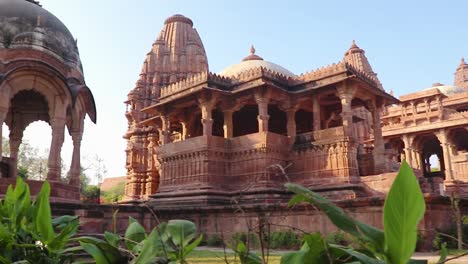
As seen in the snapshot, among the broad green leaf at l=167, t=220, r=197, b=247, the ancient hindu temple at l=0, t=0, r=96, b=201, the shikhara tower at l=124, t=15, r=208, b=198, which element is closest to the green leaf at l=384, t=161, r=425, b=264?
the broad green leaf at l=167, t=220, r=197, b=247

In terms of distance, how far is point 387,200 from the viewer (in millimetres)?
894

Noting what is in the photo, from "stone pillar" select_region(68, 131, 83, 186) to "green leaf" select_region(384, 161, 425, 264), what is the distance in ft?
43.7

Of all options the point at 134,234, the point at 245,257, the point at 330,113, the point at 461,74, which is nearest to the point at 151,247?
the point at 245,257

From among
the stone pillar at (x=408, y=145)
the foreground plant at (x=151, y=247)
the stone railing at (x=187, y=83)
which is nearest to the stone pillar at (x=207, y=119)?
the stone railing at (x=187, y=83)

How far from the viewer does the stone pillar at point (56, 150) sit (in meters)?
12.5

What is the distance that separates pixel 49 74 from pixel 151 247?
525 inches

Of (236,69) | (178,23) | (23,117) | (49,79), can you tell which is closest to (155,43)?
(178,23)

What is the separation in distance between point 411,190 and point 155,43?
109 ft

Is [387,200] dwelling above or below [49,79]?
below

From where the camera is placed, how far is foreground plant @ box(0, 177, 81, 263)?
1.48 meters

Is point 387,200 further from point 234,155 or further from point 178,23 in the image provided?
point 178,23

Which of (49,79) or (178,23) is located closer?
(49,79)

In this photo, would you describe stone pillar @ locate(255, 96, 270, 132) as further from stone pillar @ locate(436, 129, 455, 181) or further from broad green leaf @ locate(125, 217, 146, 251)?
broad green leaf @ locate(125, 217, 146, 251)

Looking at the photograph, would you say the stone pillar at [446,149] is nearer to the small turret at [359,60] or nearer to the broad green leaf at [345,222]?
the small turret at [359,60]
